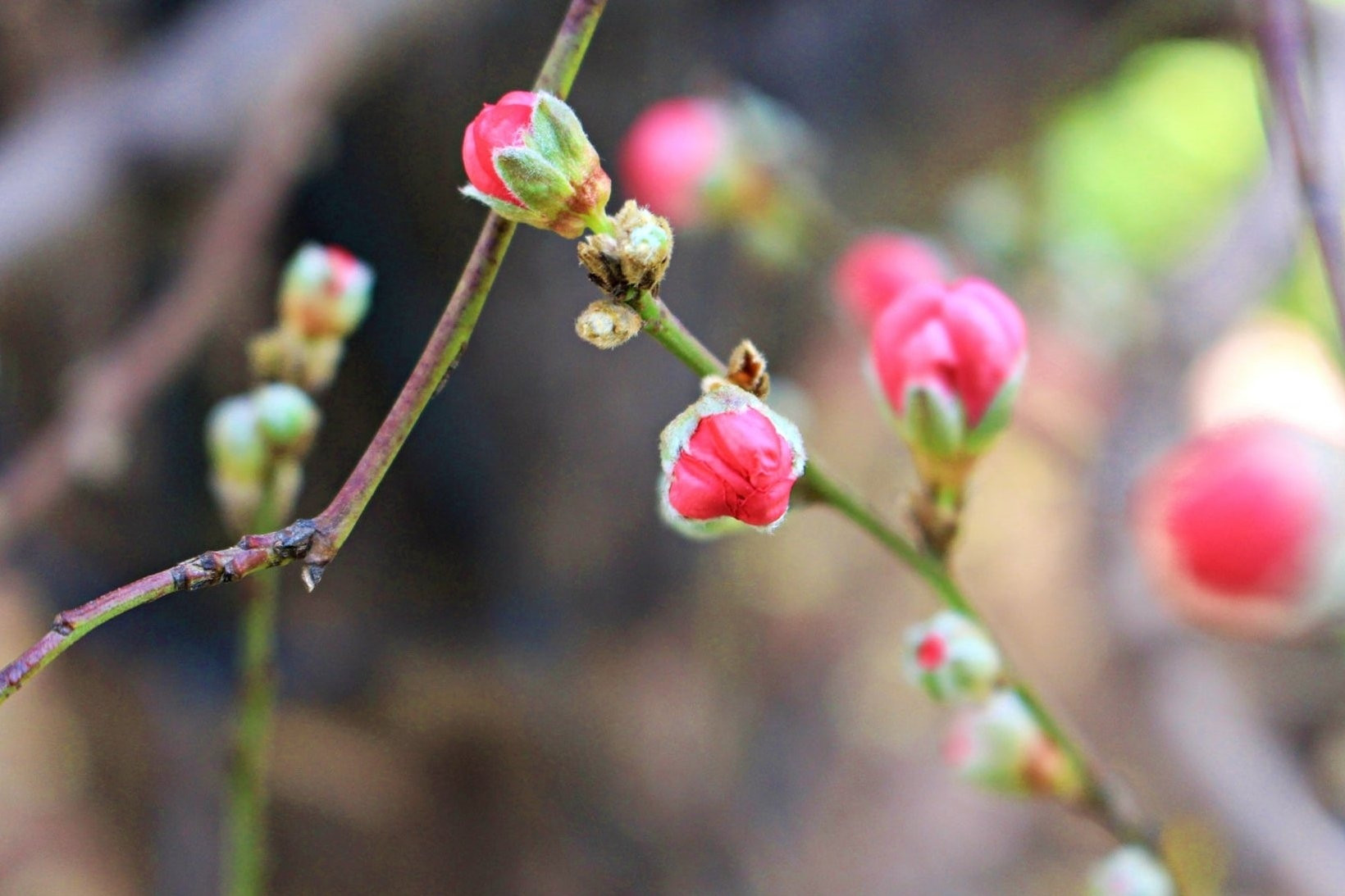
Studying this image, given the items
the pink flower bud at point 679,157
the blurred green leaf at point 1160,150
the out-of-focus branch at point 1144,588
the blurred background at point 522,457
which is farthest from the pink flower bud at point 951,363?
the blurred green leaf at point 1160,150

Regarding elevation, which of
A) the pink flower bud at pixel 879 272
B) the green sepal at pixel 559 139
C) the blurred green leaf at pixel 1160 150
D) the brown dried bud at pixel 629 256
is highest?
the blurred green leaf at pixel 1160 150

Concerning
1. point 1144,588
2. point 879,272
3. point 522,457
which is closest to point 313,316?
point 879,272

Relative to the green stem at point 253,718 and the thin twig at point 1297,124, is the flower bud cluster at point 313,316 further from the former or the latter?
the thin twig at point 1297,124

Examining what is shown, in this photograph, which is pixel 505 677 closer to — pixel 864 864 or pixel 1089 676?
pixel 864 864

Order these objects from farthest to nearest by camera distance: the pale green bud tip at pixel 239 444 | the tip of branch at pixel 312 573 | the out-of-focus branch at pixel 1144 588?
the out-of-focus branch at pixel 1144 588 < the pale green bud tip at pixel 239 444 < the tip of branch at pixel 312 573

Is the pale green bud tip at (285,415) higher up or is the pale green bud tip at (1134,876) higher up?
the pale green bud tip at (285,415)

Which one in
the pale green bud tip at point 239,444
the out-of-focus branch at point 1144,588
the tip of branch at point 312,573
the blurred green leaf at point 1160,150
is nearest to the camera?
the tip of branch at point 312,573

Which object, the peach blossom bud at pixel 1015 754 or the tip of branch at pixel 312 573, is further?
the peach blossom bud at pixel 1015 754

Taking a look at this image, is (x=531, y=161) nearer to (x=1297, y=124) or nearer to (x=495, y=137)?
(x=495, y=137)
